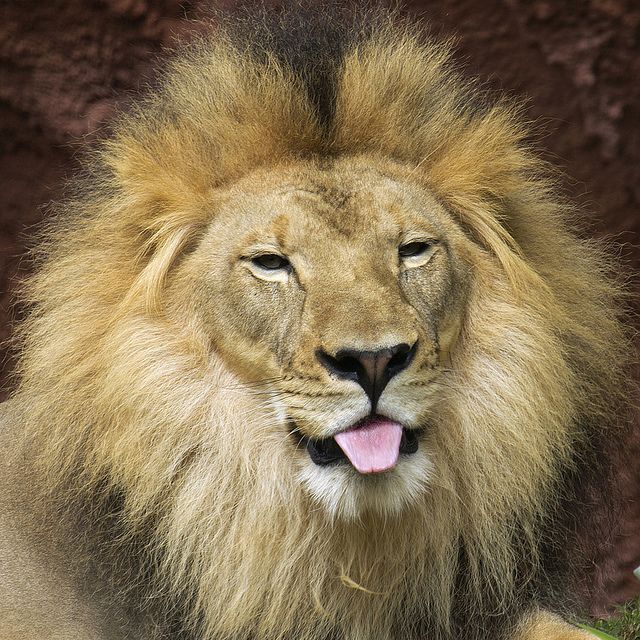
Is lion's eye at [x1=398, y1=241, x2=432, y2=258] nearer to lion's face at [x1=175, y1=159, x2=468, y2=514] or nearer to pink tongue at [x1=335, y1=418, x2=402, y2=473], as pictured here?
lion's face at [x1=175, y1=159, x2=468, y2=514]

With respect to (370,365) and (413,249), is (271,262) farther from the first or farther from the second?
(370,365)

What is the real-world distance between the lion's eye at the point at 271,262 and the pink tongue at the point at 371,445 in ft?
1.80

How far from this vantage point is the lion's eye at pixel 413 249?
3.32m

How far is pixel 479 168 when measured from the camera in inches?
141

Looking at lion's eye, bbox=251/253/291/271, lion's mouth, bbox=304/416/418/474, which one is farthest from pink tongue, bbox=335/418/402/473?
lion's eye, bbox=251/253/291/271

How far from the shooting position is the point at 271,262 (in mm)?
3287

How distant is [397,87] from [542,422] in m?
1.10

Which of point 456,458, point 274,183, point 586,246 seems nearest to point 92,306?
point 274,183

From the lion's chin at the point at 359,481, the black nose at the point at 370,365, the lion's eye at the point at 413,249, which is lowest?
the lion's chin at the point at 359,481

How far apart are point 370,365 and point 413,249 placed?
22.8 inches

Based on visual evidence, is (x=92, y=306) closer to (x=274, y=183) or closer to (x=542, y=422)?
(x=274, y=183)

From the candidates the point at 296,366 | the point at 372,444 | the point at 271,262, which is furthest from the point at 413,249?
the point at 372,444

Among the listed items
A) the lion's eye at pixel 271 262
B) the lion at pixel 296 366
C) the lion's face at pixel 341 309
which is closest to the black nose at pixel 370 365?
the lion's face at pixel 341 309

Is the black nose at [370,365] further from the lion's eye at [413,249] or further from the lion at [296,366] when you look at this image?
the lion's eye at [413,249]
